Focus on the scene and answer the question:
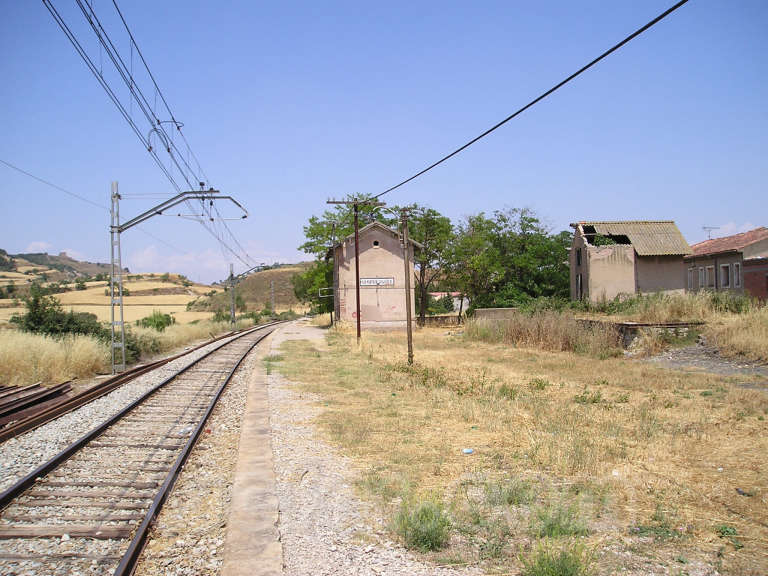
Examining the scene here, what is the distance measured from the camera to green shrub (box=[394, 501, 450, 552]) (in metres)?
5.16

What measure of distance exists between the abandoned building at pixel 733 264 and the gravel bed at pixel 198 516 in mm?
33752

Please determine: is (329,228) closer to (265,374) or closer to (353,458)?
(265,374)

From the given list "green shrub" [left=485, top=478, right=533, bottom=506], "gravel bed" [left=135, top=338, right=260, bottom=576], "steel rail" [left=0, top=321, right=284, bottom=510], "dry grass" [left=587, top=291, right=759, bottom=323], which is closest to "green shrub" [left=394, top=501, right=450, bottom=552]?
"green shrub" [left=485, top=478, right=533, bottom=506]

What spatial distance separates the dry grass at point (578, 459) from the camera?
5.20m

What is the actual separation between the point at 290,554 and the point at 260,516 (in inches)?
38.7

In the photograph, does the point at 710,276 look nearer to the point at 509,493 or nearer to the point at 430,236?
the point at 430,236

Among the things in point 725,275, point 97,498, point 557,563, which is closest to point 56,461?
point 97,498

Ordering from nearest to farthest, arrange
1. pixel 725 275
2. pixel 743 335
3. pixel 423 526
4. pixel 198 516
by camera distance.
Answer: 1. pixel 423 526
2. pixel 198 516
3. pixel 743 335
4. pixel 725 275

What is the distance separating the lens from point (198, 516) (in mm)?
6215

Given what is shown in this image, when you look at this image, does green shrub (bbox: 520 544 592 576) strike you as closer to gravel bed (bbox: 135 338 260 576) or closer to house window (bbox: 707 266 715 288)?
gravel bed (bbox: 135 338 260 576)

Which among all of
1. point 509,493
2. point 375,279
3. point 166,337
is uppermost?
point 375,279

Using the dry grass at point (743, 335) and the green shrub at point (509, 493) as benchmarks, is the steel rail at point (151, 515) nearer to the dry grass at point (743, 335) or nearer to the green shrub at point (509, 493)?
Answer: the green shrub at point (509, 493)

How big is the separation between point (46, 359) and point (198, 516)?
44.9 ft

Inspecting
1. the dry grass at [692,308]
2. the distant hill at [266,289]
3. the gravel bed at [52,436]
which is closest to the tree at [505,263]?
the dry grass at [692,308]
